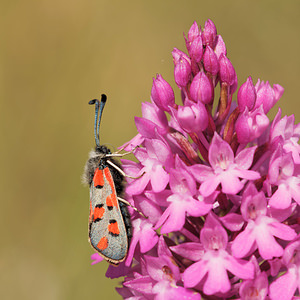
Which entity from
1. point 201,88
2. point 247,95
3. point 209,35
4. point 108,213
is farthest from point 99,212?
point 209,35

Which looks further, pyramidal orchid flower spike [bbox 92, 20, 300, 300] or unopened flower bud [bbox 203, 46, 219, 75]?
unopened flower bud [bbox 203, 46, 219, 75]

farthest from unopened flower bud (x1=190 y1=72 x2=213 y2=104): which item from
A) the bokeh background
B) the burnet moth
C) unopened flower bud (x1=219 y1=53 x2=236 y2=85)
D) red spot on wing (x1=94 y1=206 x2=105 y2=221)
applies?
the bokeh background

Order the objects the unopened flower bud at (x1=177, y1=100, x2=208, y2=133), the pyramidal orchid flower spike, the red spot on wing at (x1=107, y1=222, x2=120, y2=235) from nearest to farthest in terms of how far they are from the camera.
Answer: the pyramidal orchid flower spike
the unopened flower bud at (x1=177, y1=100, x2=208, y2=133)
the red spot on wing at (x1=107, y1=222, x2=120, y2=235)

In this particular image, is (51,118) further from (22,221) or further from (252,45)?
(252,45)

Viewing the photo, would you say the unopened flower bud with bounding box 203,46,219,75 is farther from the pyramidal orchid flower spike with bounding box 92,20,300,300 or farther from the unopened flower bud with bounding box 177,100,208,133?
the unopened flower bud with bounding box 177,100,208,133

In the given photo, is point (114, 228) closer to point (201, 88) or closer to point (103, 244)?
point (103, 244)

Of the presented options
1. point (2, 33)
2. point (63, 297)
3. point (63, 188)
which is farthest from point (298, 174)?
point (2, 33)

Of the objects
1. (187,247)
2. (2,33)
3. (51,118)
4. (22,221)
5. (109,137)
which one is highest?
(2,33)
